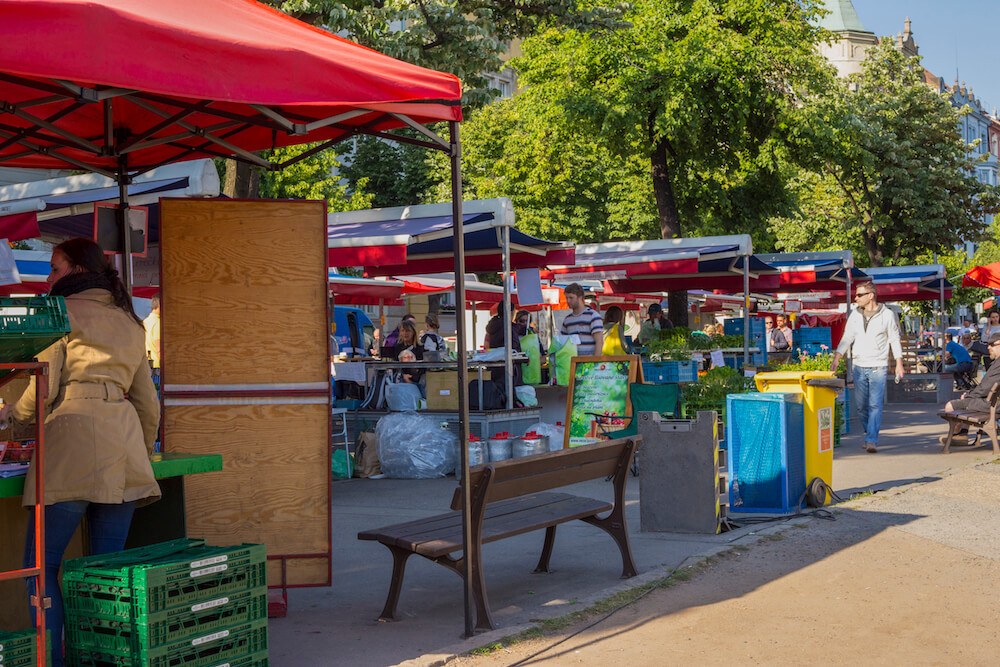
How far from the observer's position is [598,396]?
1202 cm

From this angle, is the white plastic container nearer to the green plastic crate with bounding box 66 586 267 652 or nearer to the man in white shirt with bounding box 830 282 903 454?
the man in white shirt with bounding box 830 282 903 454

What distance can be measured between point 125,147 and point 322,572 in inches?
103

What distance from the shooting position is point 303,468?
21.0ft

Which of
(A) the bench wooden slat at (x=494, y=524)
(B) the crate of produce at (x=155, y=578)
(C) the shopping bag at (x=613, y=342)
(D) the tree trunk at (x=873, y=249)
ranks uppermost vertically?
(D) the tree trunk at (x=873, y=249)

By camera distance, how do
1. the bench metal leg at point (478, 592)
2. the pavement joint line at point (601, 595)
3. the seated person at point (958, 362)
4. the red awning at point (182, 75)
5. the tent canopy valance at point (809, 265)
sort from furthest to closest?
the seated person at point (958, 362) < the tent canopy valance at point (809, 265) < the bench metal leg at point (478, 592) < the pavement joint line at point (601, 595) < the red awning at point (182, 75)

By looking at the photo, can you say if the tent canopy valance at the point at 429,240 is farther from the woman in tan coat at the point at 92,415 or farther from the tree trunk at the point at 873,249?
the tree trunk at the point at 873,249

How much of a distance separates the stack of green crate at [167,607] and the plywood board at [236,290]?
1636 millimetres

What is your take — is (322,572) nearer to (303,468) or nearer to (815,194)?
(303,468)

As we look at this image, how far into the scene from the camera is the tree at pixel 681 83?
827 inches

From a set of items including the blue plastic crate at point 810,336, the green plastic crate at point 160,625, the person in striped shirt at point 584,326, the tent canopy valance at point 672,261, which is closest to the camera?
the green plastic crate at point 160,625

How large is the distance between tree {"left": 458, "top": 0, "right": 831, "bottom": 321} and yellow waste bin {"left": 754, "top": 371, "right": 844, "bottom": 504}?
38.9 ft

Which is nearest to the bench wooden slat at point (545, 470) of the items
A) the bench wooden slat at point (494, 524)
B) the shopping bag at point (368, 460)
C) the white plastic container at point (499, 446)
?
the bench wooden slat at point (494, 524)

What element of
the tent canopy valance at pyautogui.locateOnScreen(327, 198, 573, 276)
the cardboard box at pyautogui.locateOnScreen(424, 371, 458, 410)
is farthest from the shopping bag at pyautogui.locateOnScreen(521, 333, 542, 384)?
the cardboard box at pyautogui.locateOnScreen(424, 371, 458, 410)

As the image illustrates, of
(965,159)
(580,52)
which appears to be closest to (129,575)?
(580,52)
